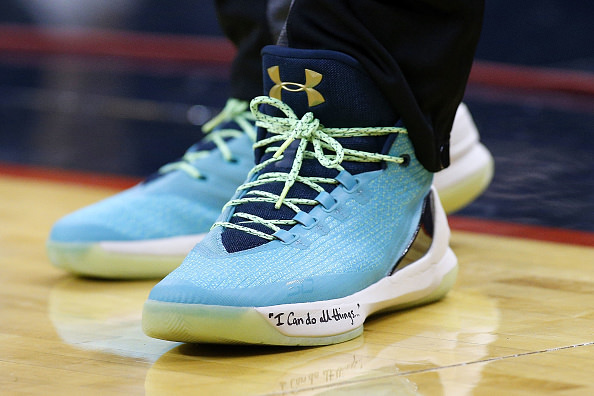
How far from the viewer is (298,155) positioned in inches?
33.2

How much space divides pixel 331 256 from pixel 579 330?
0.77 ft

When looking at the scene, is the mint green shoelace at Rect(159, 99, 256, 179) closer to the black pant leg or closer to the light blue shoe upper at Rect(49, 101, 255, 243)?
the light blue shoe upper at Rect(49, 101, 255, 243)

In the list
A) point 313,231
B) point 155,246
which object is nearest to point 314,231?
point 313,231

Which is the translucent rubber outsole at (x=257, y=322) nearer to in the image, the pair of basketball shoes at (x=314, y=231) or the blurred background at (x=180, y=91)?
the pair of basketball shoes at (x=314, y=231)

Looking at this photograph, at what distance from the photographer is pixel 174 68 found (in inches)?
227

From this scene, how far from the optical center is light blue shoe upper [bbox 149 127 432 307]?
0.76 m

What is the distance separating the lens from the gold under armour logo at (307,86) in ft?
2.78

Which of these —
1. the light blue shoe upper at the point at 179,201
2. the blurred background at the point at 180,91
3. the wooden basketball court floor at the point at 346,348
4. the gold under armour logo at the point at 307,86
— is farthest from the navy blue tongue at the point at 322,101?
the blurred background at the point at 180,91

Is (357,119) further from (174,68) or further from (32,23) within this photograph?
(32,23)

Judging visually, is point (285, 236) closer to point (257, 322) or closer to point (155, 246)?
point (257, 322)

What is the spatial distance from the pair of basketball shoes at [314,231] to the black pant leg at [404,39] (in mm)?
18

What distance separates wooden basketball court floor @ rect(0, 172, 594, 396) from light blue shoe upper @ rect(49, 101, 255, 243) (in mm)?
66

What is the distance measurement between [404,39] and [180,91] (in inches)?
147

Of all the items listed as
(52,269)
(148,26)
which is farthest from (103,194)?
(148,26)
